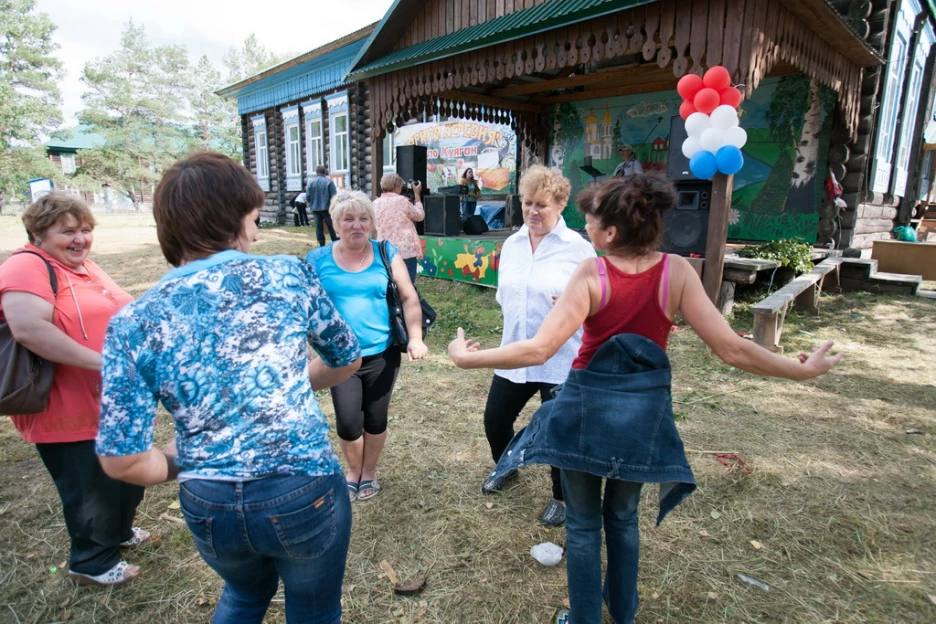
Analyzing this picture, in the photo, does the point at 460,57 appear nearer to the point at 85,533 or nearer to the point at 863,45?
the point at 863,45

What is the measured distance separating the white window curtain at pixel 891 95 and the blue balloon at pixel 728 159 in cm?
465

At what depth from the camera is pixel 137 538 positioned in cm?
257

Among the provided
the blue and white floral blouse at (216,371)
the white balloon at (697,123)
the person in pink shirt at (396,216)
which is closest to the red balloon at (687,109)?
the white balloon at (697,123)

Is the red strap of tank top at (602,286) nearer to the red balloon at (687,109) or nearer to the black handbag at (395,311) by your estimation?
the black handbag at (395,311)

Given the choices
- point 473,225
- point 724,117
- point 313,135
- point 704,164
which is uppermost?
point 313,135

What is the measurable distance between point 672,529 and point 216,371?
94.2 inches

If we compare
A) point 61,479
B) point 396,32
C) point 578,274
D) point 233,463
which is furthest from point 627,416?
point 396,32

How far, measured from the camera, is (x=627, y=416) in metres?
1.59

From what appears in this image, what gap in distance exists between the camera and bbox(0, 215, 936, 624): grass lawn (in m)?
2.19

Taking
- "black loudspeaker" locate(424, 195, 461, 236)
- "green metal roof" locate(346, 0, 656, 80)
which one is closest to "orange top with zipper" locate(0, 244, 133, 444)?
"green metal roof" locate(346, 0, 656, 80)

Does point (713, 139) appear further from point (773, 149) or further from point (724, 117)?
point (773, 149)

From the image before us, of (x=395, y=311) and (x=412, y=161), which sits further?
(x=412, y=161)

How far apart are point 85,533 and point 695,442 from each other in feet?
11.2

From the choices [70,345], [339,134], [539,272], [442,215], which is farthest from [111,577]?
[339,134]
